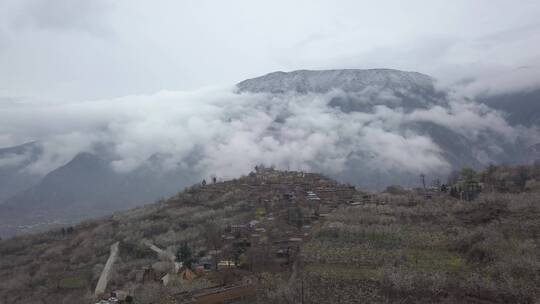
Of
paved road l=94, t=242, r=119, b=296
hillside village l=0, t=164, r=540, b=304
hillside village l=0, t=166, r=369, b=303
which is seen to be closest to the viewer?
hillside village l=0, t=164, r=540, b=304

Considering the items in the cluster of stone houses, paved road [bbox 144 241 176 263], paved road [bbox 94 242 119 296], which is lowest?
paved road [bbox 94 242 119 296]

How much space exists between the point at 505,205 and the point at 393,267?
16.4m

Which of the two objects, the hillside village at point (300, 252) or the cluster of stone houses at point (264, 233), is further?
the cluster of stone houses at point (264, 233)

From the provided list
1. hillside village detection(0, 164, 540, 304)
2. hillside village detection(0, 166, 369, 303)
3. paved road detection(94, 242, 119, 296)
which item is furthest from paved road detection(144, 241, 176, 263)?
paved road detection(94, 242, 119, 296)

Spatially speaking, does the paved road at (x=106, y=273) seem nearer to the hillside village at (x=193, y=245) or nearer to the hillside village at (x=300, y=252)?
the hillside village at (x=193, y=245)

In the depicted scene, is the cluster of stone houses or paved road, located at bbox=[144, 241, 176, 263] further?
paved road, located at bbox=[144, 241, 176, 263]

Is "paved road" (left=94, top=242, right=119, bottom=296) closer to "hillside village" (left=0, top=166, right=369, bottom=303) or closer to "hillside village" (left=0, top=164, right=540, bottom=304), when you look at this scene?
"hillside village" (left=0, top=166, right=369, bottom=303)

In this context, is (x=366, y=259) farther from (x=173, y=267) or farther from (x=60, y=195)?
(x=60, y=195)

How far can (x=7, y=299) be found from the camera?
149 feet

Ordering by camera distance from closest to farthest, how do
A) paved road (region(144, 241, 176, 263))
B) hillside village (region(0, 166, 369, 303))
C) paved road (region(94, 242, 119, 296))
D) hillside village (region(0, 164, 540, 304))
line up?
hillside village (region(0, 164, 540, 304)) → hillside village (region(0, 166, 369, 303)) → paved road (region(94, 242, 119, 296)) → paved road (region(144, 241, 176, 263))

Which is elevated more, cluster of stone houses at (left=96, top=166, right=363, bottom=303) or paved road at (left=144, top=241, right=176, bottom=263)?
cluster of stone houses at (left=96, top=166, right=363, bottom=303)

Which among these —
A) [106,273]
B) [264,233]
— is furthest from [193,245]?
[106,273]

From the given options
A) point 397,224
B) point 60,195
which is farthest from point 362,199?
A: point 60,195

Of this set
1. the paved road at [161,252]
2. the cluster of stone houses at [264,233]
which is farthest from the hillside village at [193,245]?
the cluster of stone houses at [264,233]
